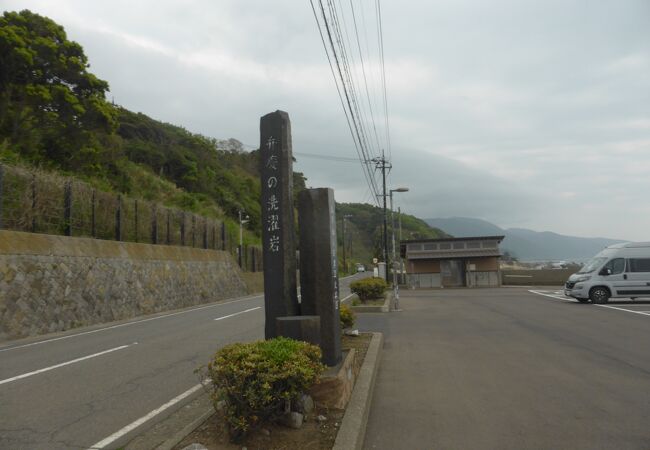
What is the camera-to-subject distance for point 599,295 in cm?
1972

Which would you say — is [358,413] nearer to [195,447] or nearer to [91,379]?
[195,447]

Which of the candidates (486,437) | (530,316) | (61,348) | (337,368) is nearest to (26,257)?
(61,348)

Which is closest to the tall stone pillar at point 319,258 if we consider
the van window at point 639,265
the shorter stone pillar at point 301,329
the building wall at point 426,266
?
the shorter stone pillar at point 301,329

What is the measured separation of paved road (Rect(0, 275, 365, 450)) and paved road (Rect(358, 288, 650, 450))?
119 inches

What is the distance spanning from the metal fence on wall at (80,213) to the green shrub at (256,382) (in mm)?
13702

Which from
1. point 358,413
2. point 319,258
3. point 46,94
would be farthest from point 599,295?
point 46,94

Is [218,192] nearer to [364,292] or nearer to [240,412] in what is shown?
[364,292]

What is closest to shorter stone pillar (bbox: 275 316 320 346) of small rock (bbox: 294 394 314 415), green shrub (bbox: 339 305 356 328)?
small rock (bbox: 294 394 314 415)

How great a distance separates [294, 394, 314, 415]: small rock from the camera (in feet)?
15.3

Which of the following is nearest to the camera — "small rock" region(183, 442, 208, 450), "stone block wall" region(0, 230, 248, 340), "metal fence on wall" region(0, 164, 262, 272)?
"small rock" region(183, 442, 208, 450)

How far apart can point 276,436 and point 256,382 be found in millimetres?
610

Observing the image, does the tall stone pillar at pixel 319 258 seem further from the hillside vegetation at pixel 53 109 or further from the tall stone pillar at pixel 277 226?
the hillside vegetation at pixel 53 109

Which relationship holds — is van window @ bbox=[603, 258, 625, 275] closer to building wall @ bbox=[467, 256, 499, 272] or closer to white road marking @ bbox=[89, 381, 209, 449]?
white road marking @ bbox=[89, 381, 209, 449]

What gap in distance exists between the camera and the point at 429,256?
4172 centimetres
